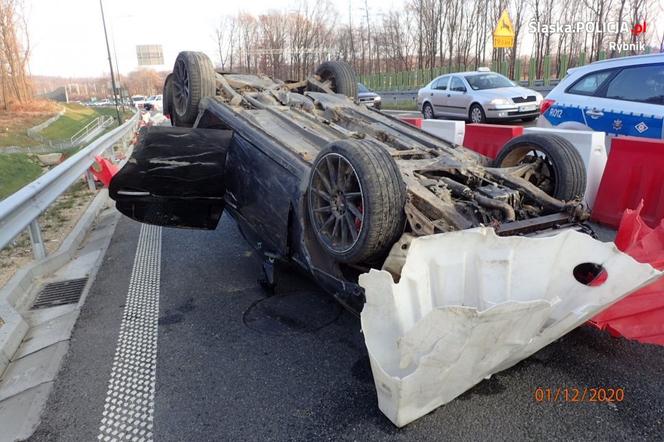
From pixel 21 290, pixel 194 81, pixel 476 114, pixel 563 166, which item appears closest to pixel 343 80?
pixel 194 81

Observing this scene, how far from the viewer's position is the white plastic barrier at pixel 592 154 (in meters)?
5.41

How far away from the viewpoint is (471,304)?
247cm

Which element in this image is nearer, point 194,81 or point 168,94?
point 194,81

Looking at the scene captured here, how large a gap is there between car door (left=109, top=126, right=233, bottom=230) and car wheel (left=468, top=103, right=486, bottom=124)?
35.5 feet

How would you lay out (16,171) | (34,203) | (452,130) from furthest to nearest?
(16,171)
(452,130)
(34,203)

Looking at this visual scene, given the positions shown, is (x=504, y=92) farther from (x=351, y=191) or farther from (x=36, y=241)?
(x=36, y=241)

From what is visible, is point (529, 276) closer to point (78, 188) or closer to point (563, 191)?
point (563, 191)

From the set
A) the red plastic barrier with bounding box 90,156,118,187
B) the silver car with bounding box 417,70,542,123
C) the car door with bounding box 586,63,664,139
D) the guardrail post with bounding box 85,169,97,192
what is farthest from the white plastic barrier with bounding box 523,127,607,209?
the silver car with bounding box 417,70,542,123

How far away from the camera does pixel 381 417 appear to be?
2.37 m

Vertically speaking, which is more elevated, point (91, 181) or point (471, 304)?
point (471, 304)

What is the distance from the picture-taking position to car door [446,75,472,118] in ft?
45.7

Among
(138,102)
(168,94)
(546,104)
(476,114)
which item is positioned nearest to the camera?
(168,94)

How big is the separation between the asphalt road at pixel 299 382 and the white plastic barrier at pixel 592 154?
299 cm

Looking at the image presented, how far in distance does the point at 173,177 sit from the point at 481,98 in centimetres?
1122
